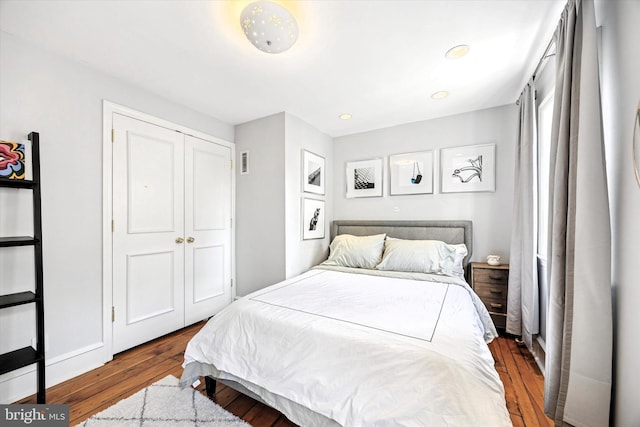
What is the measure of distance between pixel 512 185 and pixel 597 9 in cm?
182

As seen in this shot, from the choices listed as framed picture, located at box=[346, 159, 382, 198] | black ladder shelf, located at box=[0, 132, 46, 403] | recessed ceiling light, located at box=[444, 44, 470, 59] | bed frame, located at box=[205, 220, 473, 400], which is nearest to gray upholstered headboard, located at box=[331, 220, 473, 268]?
bed frame, located at box=[205, 220, 473, 400]

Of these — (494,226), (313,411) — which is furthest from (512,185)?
(313,411)

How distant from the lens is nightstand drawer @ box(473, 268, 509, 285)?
260cm

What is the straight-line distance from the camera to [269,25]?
147 cm

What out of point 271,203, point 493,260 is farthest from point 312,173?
point 493,260

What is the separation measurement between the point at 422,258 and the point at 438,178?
114 centimetres

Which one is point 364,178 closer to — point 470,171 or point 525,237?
point 470,171

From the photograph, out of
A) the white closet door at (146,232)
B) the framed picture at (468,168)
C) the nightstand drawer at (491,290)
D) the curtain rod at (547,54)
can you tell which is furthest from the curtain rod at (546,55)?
the white closet door at (146,232)

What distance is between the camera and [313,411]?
3.99 feet

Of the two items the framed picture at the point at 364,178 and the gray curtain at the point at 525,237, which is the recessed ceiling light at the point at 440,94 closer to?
the gray curtain at the point at 525,237

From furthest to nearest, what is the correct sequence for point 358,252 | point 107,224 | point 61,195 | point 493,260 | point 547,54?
point 358,252 < point 493,260 < point 107,224 < point 61,195 < point 547,54

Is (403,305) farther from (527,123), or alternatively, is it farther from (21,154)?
(21,154)

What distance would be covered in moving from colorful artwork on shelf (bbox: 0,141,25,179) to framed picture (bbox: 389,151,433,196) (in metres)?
3.43

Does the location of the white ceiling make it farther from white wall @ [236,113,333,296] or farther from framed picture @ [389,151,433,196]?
framed picture @ [389,151,433,196]
